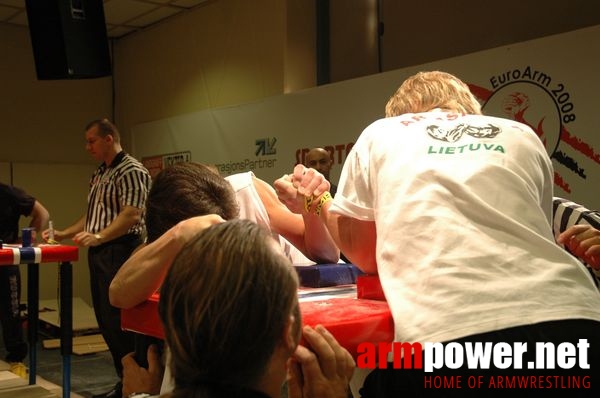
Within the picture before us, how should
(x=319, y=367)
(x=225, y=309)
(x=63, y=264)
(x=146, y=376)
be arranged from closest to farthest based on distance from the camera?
(x=225, y=309), (x=319, y=367), (x=146, y=376), (x=63, y=264)

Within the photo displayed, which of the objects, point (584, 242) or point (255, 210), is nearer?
point (584, 242)

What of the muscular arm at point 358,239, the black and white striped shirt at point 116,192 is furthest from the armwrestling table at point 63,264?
the muscular arm at point 358,239

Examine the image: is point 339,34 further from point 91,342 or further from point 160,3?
point 91,342

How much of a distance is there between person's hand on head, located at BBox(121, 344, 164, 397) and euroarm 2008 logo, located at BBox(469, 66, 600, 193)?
260cm

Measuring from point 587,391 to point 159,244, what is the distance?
0.76 meters

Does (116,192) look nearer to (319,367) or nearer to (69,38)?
(69,38)

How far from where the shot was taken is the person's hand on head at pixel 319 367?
34.5 inches

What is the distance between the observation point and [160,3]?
20.5ft

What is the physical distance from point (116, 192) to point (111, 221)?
0.64 ft

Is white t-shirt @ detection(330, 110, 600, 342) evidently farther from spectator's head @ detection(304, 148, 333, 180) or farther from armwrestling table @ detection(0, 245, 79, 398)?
spectator's head @ detection(304, 148, 333, 180)

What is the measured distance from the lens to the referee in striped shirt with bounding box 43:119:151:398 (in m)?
3.81

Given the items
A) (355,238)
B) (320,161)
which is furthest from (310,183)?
(320,161)

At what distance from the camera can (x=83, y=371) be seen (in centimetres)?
434

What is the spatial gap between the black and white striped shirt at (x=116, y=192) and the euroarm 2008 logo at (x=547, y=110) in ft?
7.26
